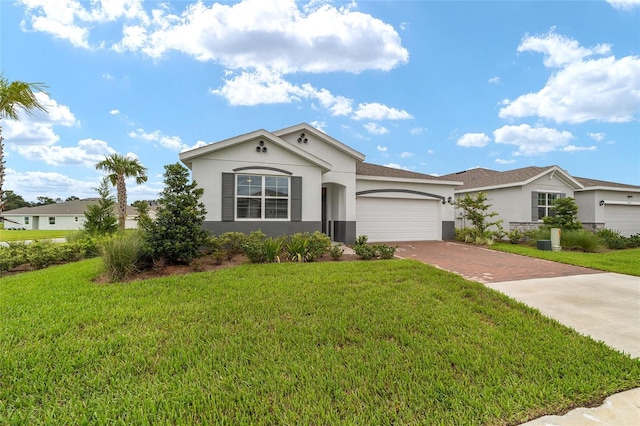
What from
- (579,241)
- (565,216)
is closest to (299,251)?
(579,241)

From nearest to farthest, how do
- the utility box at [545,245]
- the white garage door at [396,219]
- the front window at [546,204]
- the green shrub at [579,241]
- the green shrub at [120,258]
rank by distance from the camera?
the green shrub at [120,258]
the utility box at [545,245]
the green shrub at [579,241]
the white garage door at [396,219]
the front window at [546,204]

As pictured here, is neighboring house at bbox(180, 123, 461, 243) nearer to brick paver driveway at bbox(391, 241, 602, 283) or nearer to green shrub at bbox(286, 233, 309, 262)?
green shrub at bbox(286, 233, 309, 262)

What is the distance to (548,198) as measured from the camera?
A: 16.7 m

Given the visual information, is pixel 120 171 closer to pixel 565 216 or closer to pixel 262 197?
pixel 262 197

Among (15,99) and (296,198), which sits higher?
(15,99)

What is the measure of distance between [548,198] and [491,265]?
12.0 metres

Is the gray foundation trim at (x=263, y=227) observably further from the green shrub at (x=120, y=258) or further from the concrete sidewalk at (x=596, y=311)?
the concrete sidewalk at (x=596, y=311)

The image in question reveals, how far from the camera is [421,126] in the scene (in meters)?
17.2

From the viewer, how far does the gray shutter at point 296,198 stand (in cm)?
1111

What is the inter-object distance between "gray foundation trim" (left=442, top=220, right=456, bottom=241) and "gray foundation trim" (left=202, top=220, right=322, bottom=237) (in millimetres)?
8224

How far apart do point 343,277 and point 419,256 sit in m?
4.93

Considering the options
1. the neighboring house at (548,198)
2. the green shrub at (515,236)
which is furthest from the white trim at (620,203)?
the green shrub at (515,236)

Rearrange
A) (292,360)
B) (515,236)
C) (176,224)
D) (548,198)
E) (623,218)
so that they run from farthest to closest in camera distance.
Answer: (623,218), (548,198), (515,236), (176,224), (292,360)

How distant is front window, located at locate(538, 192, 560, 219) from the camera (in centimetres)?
1638
